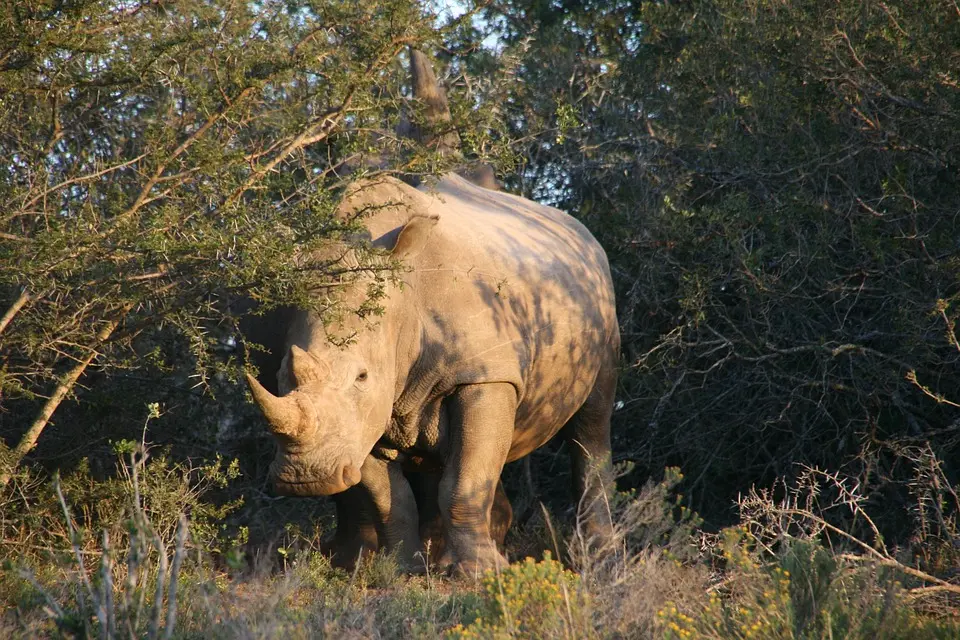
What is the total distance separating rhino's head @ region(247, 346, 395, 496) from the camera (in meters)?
5.24

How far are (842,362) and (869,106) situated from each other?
61.9 inches

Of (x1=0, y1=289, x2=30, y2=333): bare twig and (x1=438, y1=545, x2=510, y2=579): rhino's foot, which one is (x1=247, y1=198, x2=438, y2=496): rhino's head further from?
(x1=0, y1=289, x2=30, y2=333): bare twig

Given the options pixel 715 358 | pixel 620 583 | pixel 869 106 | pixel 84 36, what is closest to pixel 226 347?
pixel 84 36

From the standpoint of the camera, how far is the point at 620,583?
4.38m

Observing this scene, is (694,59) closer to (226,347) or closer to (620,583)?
(226,347)

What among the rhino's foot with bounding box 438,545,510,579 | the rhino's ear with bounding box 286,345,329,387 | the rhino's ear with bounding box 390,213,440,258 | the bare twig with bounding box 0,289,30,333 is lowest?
the rhino's foot with bounding box 438,545,510,579

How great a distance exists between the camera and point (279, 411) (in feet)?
16.8

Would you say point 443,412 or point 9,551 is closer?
point 9,551

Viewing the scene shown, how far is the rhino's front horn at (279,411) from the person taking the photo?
499 cm

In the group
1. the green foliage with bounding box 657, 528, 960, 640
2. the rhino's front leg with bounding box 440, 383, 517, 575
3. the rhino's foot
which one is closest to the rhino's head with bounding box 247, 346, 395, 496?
the rhino's front leg with bounding box 440, 383, 517, 575

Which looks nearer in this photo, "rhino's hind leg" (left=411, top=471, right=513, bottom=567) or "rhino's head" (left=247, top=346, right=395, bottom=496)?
"rhino's head" (left=247, top=346, right=395, bottom=496)

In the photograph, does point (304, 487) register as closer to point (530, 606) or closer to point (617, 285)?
point (530, 606)

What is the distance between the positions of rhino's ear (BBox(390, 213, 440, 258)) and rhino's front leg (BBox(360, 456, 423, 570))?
4.23 feet

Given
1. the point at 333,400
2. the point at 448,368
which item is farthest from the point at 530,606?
the point at 448,368
